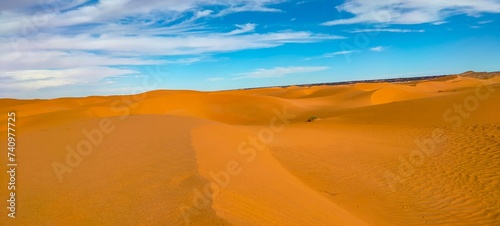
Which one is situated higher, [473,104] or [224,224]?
[473,104]

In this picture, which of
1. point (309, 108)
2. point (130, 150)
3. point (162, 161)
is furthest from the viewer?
point (309, 108)

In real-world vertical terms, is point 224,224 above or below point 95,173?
below

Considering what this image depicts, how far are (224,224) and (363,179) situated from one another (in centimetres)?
684

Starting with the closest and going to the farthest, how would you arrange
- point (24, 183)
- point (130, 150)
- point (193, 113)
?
point (24, 183) → point (130, 150) → point (193, 113)

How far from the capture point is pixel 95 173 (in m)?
6.33

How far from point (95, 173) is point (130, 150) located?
5.23 feet

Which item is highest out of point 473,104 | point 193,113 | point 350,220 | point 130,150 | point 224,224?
point 193,113

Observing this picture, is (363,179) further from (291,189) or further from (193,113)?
(193,113)

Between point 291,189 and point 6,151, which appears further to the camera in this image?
point 6,151

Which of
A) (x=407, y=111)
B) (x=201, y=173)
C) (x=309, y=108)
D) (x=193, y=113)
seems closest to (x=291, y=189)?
(x=201, y=173)

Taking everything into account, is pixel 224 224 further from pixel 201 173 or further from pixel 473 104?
pixel 473 104

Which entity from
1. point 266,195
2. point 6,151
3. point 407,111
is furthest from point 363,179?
point 407,111

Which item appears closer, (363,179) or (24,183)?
(24,183)

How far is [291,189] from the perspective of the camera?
690 centimetres
